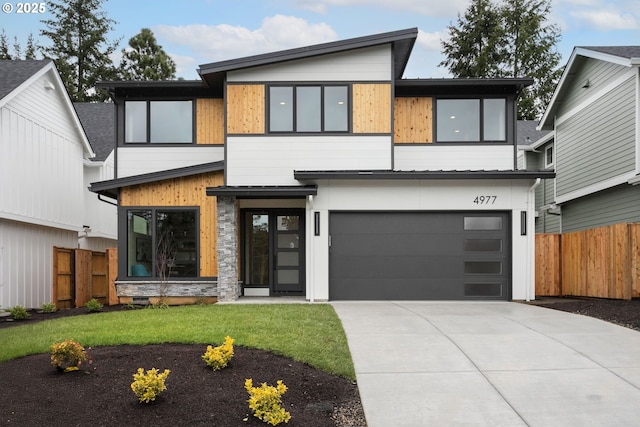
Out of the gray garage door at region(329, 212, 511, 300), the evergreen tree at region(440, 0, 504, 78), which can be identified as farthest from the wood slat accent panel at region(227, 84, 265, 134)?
the evergreen tree at region(440, 0, 504, 78)

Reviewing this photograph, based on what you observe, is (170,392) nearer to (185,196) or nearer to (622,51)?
(185,196)

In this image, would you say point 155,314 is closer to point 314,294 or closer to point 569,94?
point 314,294

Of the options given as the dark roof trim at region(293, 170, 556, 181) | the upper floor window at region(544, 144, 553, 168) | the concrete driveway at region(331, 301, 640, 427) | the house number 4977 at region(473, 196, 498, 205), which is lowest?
the concrete driveway at region(331, 301, 640, 427)

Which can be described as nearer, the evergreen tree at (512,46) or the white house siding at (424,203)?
the white house siding at (424,203)

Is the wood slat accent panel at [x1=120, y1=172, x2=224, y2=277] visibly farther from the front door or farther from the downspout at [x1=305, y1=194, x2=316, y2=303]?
A: the downspout at [x1=305, y1=194, x2=316, y2=303]

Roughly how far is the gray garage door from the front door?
1584 mm

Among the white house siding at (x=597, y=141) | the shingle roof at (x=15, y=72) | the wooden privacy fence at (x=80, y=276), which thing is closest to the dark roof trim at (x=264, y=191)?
the wooden privacy fence at (x=80, y=276)

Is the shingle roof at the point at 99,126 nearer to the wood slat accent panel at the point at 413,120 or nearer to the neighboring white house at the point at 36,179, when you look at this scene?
the neighboring white house at the point at 36,179

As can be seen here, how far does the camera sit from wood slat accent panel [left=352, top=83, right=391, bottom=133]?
46.4ft

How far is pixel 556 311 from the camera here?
1148cm

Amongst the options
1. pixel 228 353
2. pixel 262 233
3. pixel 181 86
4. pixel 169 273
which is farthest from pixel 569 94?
pixel 228 353

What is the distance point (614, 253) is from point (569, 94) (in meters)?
8.14

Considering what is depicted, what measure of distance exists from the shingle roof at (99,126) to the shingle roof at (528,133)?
16.9 m

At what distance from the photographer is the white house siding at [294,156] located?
14078 millimetres
